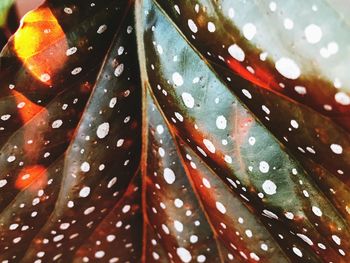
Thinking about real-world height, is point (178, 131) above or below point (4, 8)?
below

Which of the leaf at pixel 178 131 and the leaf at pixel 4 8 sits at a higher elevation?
the leaf at pixel 4 8

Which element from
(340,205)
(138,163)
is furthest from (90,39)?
(340,205)

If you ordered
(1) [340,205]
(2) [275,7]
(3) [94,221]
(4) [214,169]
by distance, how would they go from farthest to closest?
1. (3) [94,221]
2. (4) [214,169]
3. (1) [340,205]
4. (2) [275,7]

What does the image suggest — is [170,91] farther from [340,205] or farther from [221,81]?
[340,205]

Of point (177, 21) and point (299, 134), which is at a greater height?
point (177, 21)

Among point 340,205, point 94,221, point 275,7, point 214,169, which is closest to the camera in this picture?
point 275,7

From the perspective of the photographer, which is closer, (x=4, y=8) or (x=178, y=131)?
(x=4, y=8)

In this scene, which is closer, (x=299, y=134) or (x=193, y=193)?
(x=299, y=134)

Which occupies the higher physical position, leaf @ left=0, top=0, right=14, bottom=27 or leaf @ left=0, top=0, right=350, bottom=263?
leaf @ left=0, top=0, right=14, bottom=27
